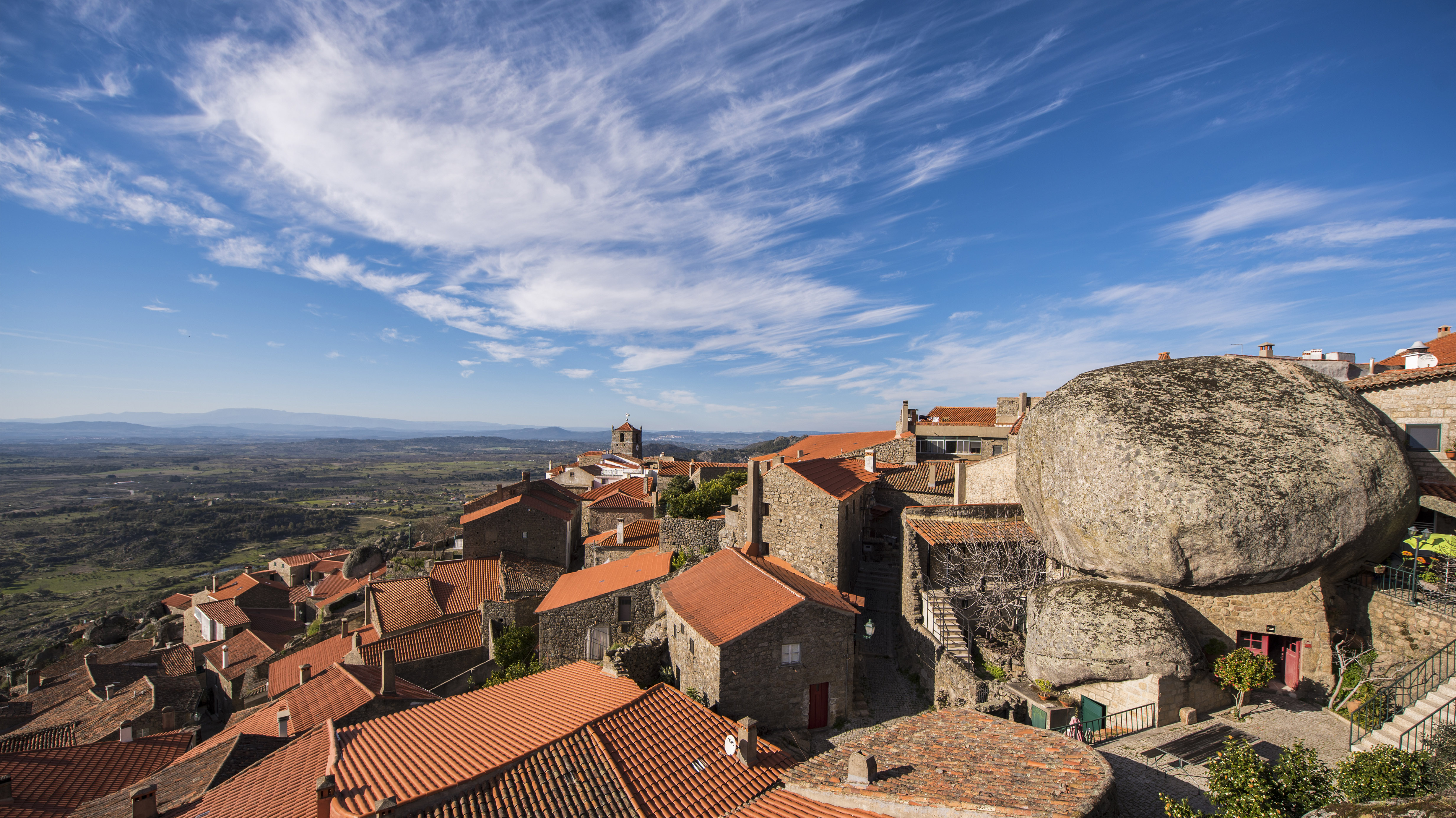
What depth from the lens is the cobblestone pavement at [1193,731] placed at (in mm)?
10938

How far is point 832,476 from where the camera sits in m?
24.3

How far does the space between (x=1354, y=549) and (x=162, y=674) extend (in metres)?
47.5

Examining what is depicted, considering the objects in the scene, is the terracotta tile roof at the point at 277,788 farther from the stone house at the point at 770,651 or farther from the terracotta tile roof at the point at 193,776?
the stone house at the point at 770,651

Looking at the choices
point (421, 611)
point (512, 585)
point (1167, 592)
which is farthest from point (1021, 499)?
point (421, 611)

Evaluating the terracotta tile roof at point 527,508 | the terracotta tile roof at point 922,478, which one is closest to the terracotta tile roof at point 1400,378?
the terracotta tile roof at point 922,478

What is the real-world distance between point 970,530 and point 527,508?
24133mm

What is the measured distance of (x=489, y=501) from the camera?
142 feet

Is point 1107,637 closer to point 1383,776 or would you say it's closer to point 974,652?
point 974,652

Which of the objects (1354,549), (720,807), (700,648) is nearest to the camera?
(720,807)

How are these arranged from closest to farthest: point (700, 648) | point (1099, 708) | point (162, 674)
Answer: point (1099, 708), point (700, 648), point (162, 674)

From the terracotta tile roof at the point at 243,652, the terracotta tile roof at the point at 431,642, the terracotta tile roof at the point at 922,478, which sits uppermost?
the terracotta tile roof at the point at 922,478

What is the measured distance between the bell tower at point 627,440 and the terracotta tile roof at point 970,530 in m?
67.7

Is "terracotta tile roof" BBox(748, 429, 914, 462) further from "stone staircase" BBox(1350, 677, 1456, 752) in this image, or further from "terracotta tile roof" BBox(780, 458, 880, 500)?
"stone staircase" BBox(1350, 677, 1456, 752)

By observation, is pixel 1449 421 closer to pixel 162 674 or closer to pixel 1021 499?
pixel 1021 499
